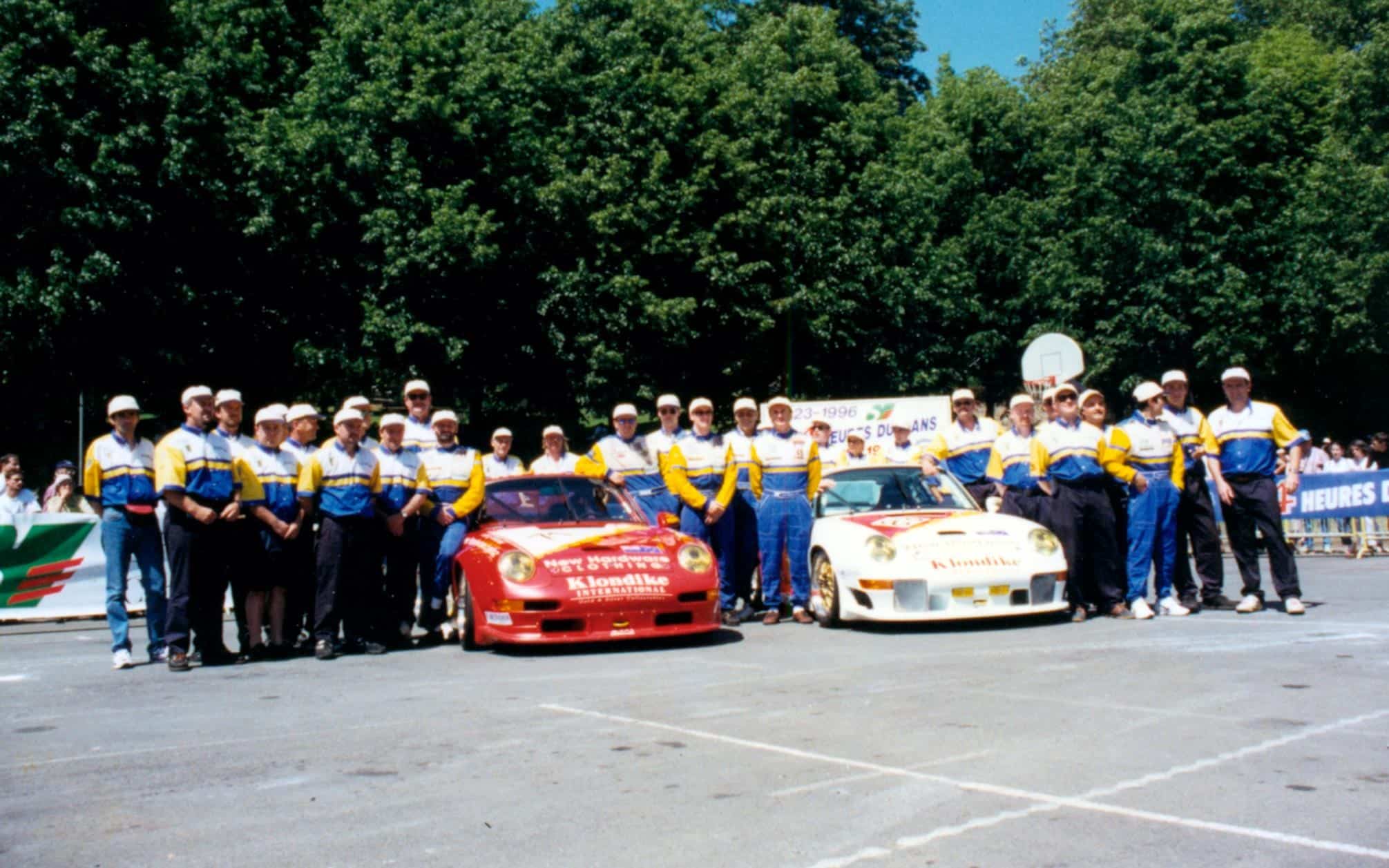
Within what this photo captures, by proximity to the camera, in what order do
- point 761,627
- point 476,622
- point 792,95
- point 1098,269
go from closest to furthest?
point 476,622, point 761,627, point 792,95, point 1098,269

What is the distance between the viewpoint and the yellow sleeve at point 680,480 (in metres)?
12.2

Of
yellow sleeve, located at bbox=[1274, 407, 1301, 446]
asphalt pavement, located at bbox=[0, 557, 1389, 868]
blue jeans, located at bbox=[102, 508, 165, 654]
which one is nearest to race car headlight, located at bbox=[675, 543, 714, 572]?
asphalt pavement, located at bbox=[0, 557, 1389, 868]

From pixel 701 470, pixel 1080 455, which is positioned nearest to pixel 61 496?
pixel 701 470

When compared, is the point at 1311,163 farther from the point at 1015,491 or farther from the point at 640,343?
the point at 1015,491

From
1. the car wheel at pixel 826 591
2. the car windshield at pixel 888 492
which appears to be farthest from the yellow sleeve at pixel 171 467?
the car windshield at pixel 888 492

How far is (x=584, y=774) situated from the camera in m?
5.92

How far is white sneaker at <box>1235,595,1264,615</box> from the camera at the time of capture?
37.0 ft

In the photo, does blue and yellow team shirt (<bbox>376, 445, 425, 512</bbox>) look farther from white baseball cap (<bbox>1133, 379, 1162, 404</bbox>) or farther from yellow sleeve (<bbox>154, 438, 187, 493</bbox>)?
white baseball cap (<bbox>1133, 379, 1162, 404</bbox>)

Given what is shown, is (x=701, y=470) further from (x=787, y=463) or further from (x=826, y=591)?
(x=826, y=591)

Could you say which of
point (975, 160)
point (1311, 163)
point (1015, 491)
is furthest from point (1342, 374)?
point (1015, 491)

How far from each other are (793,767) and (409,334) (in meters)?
22.6

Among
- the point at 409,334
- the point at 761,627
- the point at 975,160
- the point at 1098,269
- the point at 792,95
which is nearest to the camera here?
the point at 761,627

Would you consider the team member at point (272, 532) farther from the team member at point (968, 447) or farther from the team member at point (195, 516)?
the team member at point (968, 447)

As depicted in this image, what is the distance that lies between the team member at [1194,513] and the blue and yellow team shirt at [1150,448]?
0.44 feet
